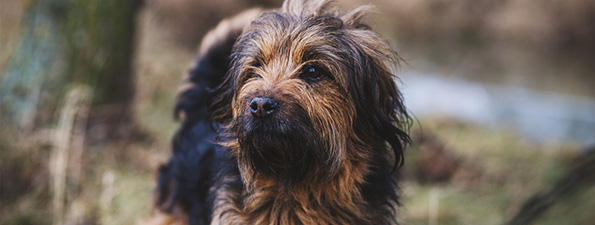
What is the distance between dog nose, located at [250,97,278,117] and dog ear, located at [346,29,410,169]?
1.72 feet

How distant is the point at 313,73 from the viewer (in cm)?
276

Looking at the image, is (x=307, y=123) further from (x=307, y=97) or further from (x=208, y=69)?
(x=208, y=69)

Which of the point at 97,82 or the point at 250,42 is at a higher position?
the point at 97,82

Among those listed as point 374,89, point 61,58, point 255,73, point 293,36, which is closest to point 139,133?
point 61,58

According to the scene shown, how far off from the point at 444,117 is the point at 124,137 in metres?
5.69

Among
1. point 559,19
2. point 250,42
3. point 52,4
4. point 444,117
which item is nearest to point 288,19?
point 250,42

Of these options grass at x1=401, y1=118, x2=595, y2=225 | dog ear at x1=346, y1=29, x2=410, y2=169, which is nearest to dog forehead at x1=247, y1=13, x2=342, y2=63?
dog ear at x1=346, y1=29, x2=410, y2=169

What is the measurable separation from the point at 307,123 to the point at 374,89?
1.59 feet

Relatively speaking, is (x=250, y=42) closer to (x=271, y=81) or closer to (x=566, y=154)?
(x=271, y=81)

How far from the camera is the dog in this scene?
262 centimetres

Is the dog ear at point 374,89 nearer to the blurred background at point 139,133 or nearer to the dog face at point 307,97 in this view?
the dog face at point 307,97

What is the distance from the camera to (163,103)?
7.81m

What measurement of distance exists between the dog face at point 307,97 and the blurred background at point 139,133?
10.1 inches

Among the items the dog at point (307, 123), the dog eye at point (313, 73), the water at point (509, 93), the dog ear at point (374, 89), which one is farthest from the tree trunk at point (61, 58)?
the water at point (509, 93)
